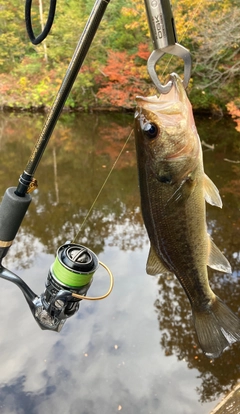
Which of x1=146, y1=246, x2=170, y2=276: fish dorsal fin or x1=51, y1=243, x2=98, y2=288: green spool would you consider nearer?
x1=146, y1=246, x2=170, y2=276: fish dorsal fin

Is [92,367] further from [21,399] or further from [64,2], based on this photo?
[64,2]

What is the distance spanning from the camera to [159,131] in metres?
1.25

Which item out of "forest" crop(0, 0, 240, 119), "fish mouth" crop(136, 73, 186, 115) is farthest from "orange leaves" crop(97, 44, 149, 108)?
"fish mouth" crop(136, 73, 186, 115)

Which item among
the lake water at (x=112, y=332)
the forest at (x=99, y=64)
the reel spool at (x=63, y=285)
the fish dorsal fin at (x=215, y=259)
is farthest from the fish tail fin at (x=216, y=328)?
the forest at (x=99, y=64)

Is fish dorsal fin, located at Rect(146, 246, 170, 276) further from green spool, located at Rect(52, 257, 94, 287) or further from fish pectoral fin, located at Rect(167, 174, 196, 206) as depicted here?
green spool, located at Rect(52, 257, 94, 287)

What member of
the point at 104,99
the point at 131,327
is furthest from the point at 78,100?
the point at 131,327

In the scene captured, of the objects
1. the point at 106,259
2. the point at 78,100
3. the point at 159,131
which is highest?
the point at 159,131

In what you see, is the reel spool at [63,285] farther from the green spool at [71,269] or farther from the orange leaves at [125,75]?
the orange leaves at [125,75]

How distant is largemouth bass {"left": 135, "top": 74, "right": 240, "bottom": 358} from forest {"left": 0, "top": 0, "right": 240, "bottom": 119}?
12894 millimetres

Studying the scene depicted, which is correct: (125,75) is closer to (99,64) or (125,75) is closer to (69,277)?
(99,64)

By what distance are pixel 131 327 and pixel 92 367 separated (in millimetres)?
697

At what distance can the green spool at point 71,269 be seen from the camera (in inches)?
66.1

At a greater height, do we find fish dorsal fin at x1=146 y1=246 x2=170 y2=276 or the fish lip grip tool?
the fish lip grip tool

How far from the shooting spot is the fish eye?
1.23 m
